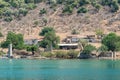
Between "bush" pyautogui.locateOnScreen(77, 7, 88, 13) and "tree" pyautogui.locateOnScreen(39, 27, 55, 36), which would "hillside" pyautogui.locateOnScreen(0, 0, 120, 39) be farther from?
"tree" pyautogui.locateOnScreen(39, 27, 55, 36)

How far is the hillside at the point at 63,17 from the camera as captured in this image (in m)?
164

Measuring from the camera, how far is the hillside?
164000mm

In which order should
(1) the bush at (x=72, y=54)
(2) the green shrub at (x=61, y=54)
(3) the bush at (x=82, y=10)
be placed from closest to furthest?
(1) the bush at (x=72, y=54)
(2) the green shrub at (x=61, y=54)
(3) the bush at (x=82, y=10)

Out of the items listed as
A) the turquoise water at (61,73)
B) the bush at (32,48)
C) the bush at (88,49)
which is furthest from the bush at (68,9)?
the turquoise water at (61,73)

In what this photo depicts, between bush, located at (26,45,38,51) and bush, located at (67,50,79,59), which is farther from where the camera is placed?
bush, located at (26,45,38,51)

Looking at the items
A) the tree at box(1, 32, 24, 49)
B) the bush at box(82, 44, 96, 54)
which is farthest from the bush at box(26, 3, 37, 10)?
the bush at box(82, 44, 96, 54)

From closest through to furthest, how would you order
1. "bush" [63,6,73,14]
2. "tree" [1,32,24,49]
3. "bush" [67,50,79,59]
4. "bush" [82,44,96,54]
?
"bush" [82,44,96,54], "bush" [67,50,79,59], "tree" [1,32,24,49], "bush" [63,6,73,14]

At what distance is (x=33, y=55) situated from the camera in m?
148

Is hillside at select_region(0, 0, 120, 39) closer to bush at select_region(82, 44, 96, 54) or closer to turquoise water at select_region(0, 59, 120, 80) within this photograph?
bush at select_region(82, 44, 96, 54)

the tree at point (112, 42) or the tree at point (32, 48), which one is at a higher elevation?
the tree at point (112, 42)

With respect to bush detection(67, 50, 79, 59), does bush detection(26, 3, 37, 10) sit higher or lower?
higher

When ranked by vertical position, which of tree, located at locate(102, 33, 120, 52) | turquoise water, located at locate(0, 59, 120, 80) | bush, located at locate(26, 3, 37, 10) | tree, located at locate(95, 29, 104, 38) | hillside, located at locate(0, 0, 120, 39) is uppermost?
bush, located at locate(26, 3, 37, 10)

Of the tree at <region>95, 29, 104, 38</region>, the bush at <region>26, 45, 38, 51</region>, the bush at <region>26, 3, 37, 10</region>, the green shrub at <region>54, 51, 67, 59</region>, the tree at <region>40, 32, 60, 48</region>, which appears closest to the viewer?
the green shrub at <region>54, 51, 67, 59</region>

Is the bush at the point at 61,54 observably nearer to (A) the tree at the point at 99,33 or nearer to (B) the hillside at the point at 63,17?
(A) the tree at the point at 99,33
